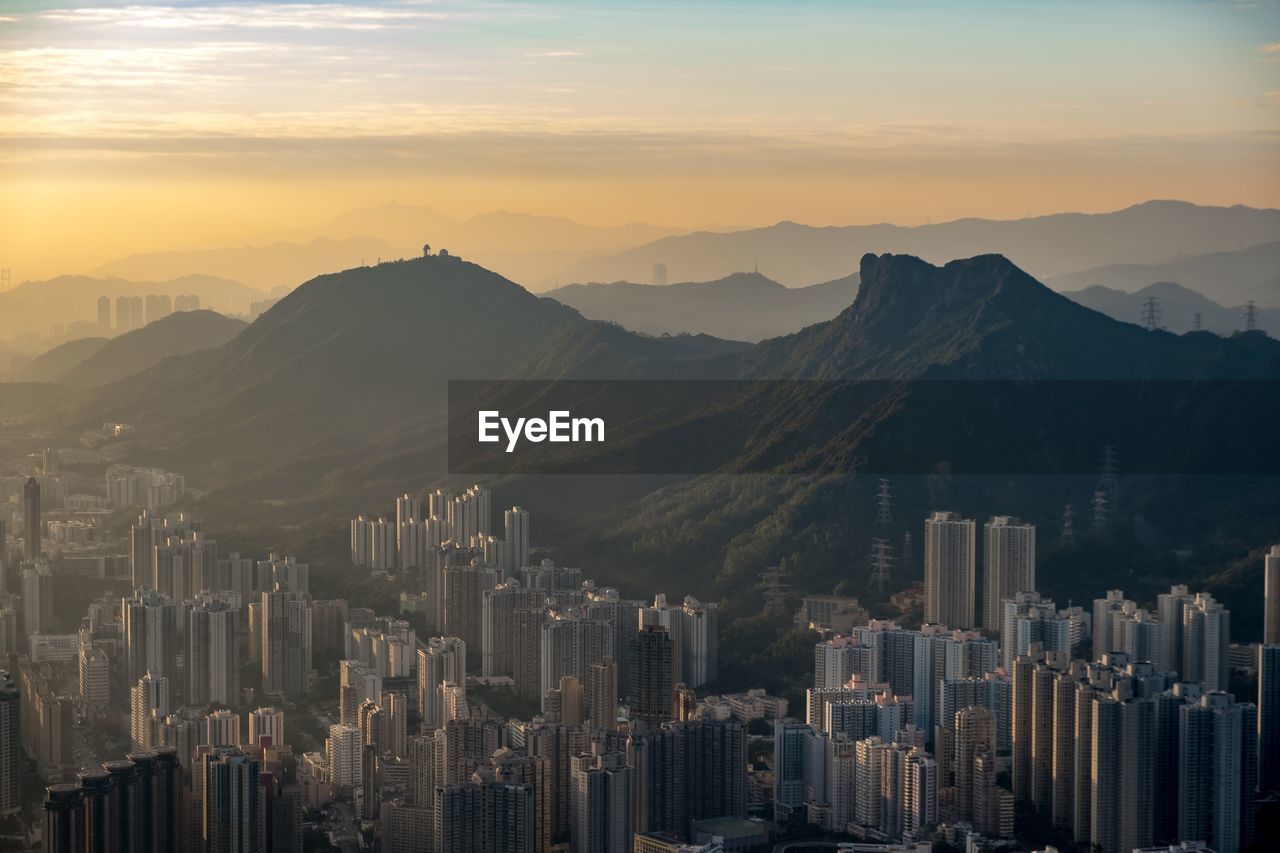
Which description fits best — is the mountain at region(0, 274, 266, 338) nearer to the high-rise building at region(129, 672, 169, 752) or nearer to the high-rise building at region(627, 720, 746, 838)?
the high-rise building at region(129, 672, 169, 752)

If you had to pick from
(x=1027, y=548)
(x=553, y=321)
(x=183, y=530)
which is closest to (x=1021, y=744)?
(x=1027, y=548)

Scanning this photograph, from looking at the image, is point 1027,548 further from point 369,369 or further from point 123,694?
point 369,369

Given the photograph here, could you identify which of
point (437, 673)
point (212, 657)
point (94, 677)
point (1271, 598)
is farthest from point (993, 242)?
point (94, 677)

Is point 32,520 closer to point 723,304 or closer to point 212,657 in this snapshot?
point 212,657

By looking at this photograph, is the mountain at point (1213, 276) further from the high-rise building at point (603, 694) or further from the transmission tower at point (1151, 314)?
the high-rise building at point (603, 694)

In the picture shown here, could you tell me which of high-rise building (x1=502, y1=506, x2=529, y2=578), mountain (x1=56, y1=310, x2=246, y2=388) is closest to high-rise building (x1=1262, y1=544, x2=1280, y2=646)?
high-rise building (x1=502, y1=506, x2=529, y2=578)

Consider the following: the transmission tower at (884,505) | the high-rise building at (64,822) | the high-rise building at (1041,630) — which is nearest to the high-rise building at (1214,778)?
the high-rise building at (1041,630)
